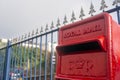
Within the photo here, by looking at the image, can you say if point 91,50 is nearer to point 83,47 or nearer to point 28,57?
point 83,47

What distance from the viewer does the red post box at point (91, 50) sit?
122 cm

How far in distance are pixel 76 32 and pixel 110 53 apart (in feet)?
1.18

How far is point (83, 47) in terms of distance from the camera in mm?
1389

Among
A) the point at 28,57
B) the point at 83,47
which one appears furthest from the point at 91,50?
the point at 28,57

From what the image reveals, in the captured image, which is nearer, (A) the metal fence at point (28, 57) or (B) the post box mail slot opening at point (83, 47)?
(B) the post box mail slot opening at point (83, 47)

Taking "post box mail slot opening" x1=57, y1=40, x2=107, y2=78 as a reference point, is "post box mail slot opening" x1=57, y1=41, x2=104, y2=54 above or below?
above

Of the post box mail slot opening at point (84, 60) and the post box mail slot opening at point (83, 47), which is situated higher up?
the post box mail slot opening at point (83, 47)

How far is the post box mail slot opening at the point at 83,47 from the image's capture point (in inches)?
50.5

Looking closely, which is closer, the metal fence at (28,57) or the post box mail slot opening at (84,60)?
the post box mail slot opening at (84,60)

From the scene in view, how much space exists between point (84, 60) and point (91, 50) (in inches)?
3.5

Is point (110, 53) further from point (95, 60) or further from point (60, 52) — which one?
point (60, 52)

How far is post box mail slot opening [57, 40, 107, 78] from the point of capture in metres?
1.24

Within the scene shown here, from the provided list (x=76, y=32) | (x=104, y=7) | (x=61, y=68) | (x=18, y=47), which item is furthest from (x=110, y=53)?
(x=18, y=47)

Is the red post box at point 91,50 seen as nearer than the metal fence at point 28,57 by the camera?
Yes
